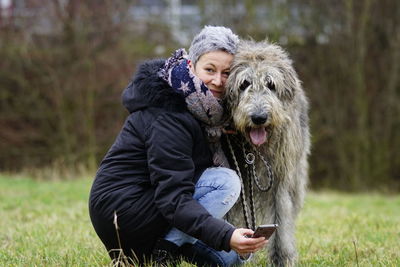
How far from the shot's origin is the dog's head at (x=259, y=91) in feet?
11.5

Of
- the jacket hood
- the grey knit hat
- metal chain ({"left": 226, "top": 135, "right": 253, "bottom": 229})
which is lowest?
metal chain ({"left": 226, "top": 135, "right": 253, "bottom": 229})

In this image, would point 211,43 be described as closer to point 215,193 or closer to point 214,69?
point 214,69

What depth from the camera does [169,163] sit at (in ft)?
10.7

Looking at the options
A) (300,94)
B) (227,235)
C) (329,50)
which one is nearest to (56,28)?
(329,50)

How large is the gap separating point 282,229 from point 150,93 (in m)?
1.23

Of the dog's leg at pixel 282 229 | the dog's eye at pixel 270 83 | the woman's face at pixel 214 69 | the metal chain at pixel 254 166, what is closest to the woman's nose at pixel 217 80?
the woman's face at pixel 214 69

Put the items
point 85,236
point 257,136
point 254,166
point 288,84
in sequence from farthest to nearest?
point 85,236
point 254,166
point 288,84
point 257,136

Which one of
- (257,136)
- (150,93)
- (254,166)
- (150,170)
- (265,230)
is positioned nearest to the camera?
(265,230)

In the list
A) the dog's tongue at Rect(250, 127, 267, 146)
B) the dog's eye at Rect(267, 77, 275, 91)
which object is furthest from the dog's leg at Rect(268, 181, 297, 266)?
the dog's eye at Rect(267, 77, 275, 91)

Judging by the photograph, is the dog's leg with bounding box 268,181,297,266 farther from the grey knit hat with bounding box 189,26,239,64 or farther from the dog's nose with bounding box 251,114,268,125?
the grey knit hat with bounding box 189,26,239,64

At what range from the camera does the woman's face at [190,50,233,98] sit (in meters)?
3.59

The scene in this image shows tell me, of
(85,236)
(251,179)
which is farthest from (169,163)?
(85,236)

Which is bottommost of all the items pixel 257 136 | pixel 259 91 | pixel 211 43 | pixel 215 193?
pixel 215 193

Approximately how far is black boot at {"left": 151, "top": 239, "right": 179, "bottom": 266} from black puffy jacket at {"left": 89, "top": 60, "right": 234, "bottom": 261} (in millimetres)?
41
